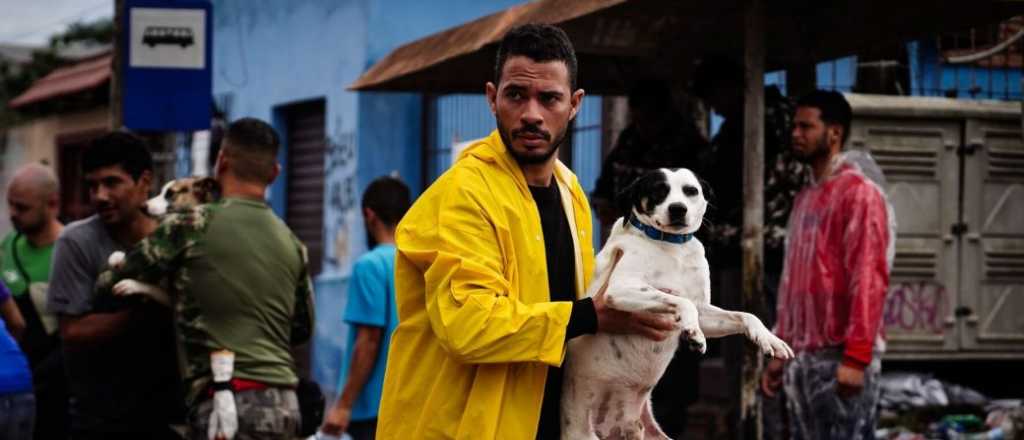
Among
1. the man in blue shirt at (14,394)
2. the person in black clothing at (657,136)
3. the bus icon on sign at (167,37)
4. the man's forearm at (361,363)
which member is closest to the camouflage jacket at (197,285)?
the man in blue shirt at (14,394)

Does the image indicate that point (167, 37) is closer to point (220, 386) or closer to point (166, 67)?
point (166, 67)

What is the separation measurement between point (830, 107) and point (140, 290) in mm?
3318

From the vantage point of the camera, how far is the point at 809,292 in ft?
24.0

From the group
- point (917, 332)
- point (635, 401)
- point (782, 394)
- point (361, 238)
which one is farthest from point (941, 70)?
point (635, 401)

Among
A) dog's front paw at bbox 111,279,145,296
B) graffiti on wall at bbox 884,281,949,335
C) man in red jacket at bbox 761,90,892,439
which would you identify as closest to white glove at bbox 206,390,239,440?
dog's front paw at bbox 111,279,145,296

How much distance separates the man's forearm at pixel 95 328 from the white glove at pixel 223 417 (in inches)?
17.7

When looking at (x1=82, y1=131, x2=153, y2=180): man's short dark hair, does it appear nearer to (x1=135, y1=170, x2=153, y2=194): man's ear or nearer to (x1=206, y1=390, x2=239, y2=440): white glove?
(x1=135, y1=170, x2=153, y2=194): man's ear

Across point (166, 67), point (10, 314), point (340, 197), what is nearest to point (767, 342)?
point (10, 314)

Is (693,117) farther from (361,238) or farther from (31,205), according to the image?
(361,238)

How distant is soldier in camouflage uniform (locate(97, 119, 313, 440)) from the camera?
5.91 meters

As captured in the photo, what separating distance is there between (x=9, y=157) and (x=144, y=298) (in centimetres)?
2665

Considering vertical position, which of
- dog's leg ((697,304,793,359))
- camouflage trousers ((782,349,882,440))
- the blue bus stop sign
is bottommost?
camouflage trousers ((782,349,882,440))

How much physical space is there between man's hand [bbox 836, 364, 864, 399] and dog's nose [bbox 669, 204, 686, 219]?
303 cm

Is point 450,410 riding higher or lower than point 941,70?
lower
